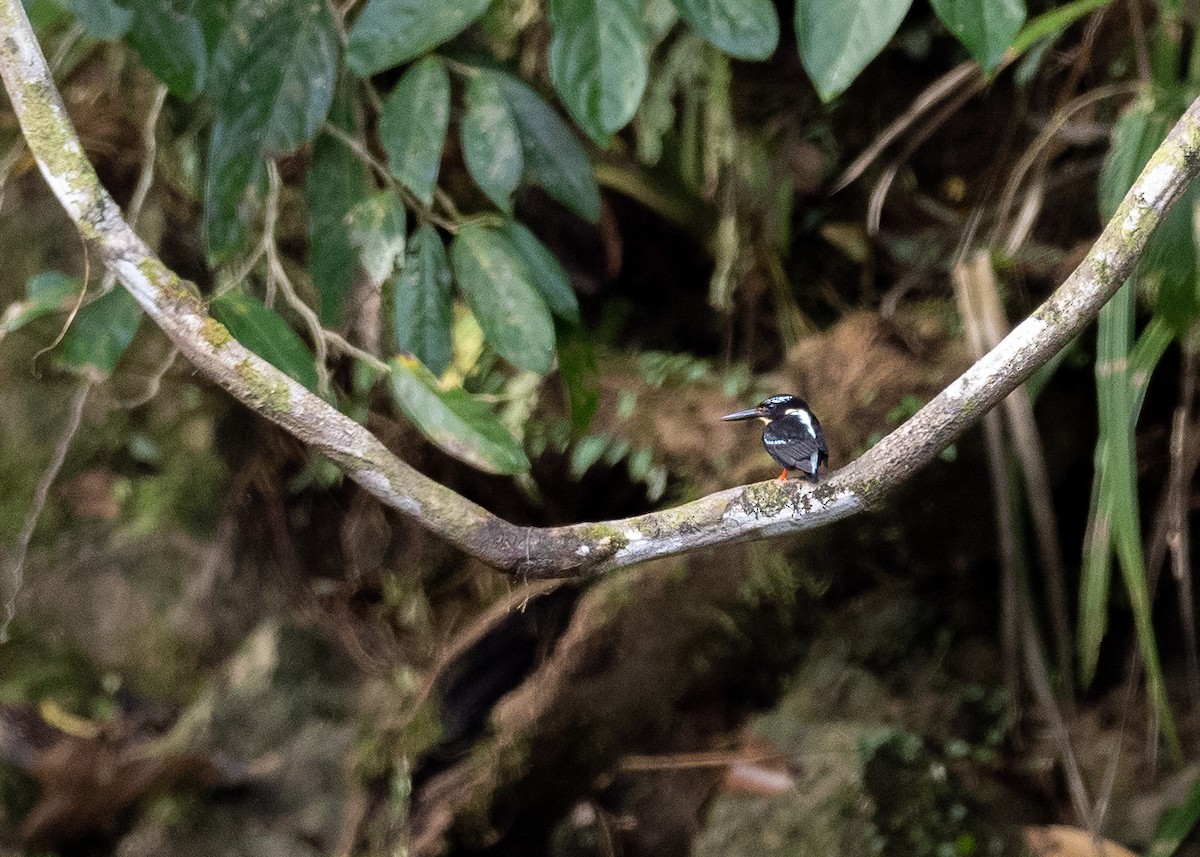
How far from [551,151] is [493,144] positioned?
148mm

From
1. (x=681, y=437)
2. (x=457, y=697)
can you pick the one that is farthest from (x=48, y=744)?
(x=681, y=437)

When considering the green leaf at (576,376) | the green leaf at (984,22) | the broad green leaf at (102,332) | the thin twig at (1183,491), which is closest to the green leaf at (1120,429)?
the thin twig at (1183,491)

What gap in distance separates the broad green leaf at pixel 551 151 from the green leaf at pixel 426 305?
9.6 inches

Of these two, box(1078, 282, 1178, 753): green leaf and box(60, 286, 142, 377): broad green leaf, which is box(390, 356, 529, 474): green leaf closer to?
box(60, 286, 142, 377): broad green leaf

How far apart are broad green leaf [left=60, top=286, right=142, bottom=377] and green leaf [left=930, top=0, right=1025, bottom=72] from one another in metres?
1.30

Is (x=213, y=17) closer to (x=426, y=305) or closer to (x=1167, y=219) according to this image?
(x=426, y=305)

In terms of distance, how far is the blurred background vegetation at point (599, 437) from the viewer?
5.77 feet

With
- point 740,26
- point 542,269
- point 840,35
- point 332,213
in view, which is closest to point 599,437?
point 542,269

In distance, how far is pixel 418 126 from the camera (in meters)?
1.74

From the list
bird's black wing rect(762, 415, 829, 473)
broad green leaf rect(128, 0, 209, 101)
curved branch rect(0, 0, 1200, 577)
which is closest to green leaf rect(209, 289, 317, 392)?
curved branch rect(0, 0, 1200, 577)

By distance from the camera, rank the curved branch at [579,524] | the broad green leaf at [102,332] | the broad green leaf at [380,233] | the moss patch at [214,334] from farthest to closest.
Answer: the broad green leaf at [380,233] < the broad green leaf at [102,332] < the moss patch at [214,334] < the curved branch at [579,524]

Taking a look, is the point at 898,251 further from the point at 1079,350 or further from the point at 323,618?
the point at 323,618

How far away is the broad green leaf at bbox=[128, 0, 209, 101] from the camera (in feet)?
5.10

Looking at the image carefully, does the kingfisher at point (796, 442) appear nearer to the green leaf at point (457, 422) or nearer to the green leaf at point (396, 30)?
the green leaf at point (457, 422)
